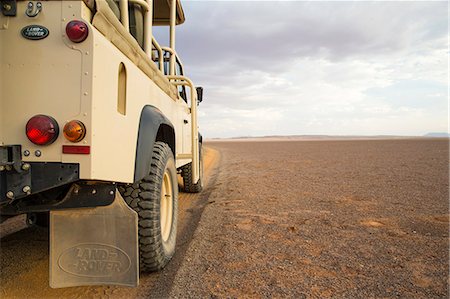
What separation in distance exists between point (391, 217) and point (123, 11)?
4241 millimetres

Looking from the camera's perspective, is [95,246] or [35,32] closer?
[35,32]

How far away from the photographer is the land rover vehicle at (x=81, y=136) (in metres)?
1.82

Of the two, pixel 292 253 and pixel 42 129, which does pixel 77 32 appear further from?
pixel 292 253

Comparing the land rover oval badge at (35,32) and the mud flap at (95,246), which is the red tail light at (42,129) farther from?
the mud flap at (95,246)

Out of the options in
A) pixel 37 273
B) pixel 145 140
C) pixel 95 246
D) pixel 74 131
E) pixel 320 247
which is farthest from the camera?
pixel 320 247

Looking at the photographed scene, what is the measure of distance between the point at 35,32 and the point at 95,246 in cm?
134

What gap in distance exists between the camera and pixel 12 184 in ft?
5.98

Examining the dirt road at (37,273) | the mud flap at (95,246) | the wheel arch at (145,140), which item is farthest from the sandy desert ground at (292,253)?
the wheel arch at (145,140)

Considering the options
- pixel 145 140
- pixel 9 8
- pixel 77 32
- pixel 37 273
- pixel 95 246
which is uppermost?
pixel 9 8

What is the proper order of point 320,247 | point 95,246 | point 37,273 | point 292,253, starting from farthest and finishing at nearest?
point 320,247 < point 292,253 < point 37,273 < point 95,246

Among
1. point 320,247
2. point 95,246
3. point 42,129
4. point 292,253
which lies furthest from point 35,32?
point 320,247

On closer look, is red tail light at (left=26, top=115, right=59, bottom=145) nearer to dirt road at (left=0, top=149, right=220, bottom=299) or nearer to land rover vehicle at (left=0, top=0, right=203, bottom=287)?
land rover vehicle at (left=0, top=0, right=203, bottom=287)

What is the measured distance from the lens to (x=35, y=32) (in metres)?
1.83

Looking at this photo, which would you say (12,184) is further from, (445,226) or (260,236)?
(445,226)
